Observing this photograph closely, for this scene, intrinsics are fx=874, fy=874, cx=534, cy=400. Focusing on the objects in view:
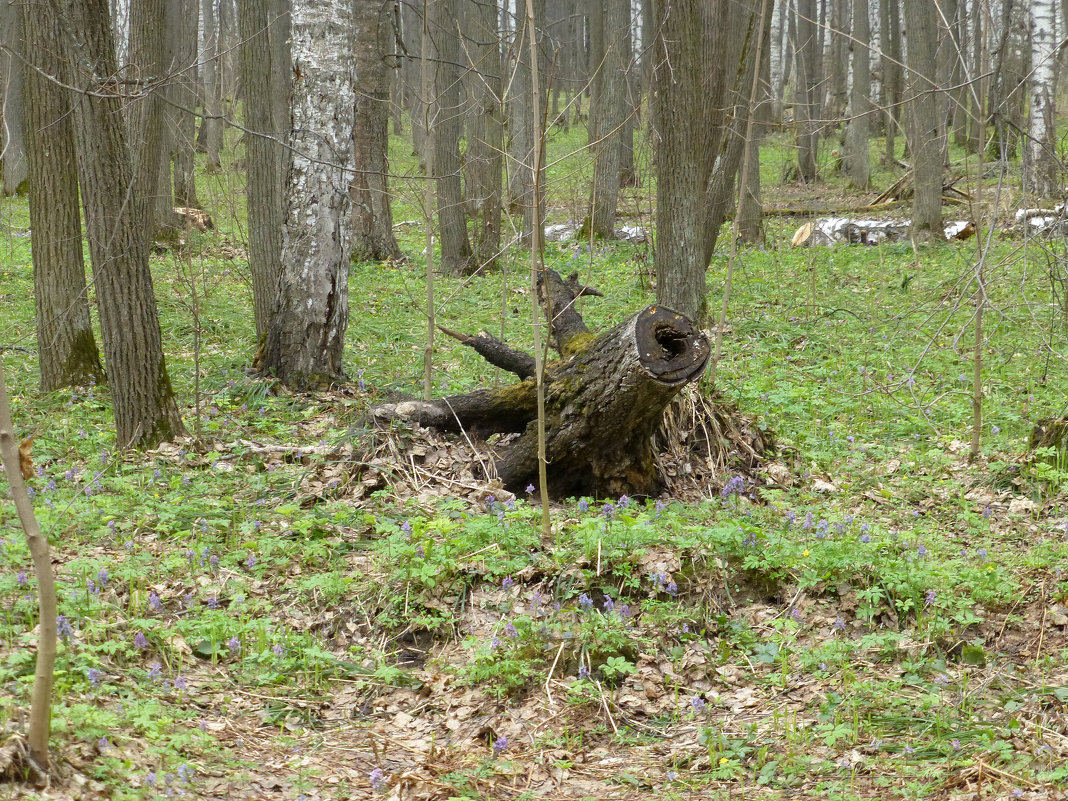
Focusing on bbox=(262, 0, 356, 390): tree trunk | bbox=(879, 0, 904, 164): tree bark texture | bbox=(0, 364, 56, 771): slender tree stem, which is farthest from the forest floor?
bbox=(879, 0, 904, 164): tree bark texture

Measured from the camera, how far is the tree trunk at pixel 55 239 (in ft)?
22.7

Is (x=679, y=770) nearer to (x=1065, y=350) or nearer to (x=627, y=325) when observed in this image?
(x=627, y=325)

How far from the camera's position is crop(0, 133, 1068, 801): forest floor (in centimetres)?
288

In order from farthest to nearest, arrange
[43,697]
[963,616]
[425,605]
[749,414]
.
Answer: [749,414] → [425,605] → [963,616] → [43,697]

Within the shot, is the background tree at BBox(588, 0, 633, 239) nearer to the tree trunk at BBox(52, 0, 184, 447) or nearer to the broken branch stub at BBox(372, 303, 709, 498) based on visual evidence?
the broken branch stub at BBox(372, 303, 709, 498)

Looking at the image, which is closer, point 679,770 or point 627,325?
point 679,770

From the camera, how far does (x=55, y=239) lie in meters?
7.03

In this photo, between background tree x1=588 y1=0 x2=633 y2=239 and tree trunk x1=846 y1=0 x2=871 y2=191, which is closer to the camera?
background tree x1=588 y1=0 x2=633 y2=239

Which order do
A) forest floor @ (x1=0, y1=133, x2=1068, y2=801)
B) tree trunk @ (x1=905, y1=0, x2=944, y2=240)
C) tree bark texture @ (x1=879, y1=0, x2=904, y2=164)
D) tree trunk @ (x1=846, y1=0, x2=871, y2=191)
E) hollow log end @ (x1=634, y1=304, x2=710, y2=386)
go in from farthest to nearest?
tree bark texture @ (x1=879, y1=0, x2=904, y2=164)
tree trunk @ (x1=846, y1=0, x2=871, y2=191)
tree trunk @ (x1=905, y1=0, x2=944, y2=240)
hollow log end @ (x1=634, y1=304, x2=710, y2=386)
forest floor @ (x1=0, y1=133, x2=1068, y2=801)

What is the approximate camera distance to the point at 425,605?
3945 mm

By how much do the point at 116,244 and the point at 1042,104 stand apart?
8.88m

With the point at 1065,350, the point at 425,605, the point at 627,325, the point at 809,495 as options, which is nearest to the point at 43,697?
the point at 425,605

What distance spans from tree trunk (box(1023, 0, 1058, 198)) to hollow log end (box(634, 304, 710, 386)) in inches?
192

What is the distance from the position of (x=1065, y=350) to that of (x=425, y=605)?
6.71 meters
